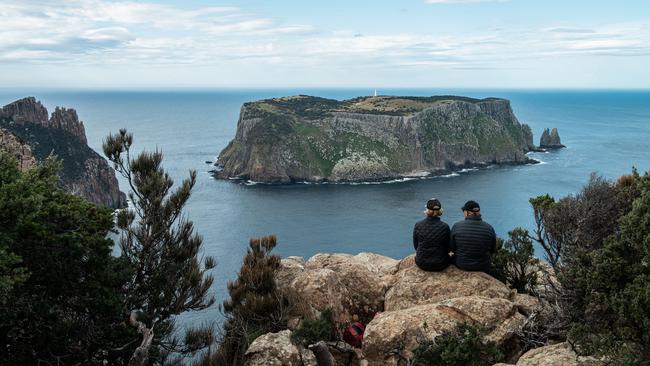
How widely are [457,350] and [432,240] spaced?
501cm

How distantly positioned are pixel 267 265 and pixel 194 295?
304cm

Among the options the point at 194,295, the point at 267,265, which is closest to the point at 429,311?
the point at 267,265

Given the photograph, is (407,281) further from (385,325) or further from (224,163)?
(224,163)

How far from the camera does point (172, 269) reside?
1853 centimetres

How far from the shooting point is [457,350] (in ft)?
35.1

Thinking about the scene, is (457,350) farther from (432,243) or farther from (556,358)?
(432,243)

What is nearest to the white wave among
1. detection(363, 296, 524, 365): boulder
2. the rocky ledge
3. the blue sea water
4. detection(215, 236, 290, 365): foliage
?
the blue sea water

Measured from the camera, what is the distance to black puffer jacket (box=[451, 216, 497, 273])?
48.7ft

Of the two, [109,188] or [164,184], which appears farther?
[109,188]

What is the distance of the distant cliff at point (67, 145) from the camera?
→ 412 ft

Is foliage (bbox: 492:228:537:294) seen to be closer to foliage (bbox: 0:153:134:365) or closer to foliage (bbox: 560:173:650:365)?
foliage (bbox: 560:173:650:365)

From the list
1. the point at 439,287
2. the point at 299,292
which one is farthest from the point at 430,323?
the point at 299,292

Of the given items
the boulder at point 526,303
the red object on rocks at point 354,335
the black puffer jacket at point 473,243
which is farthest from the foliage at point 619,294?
the red object on rocks at point 354,335

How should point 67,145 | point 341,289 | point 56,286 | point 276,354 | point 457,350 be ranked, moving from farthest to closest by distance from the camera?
point 67,145, point 341,289, point 56,286, point 276,354, point 457,350
